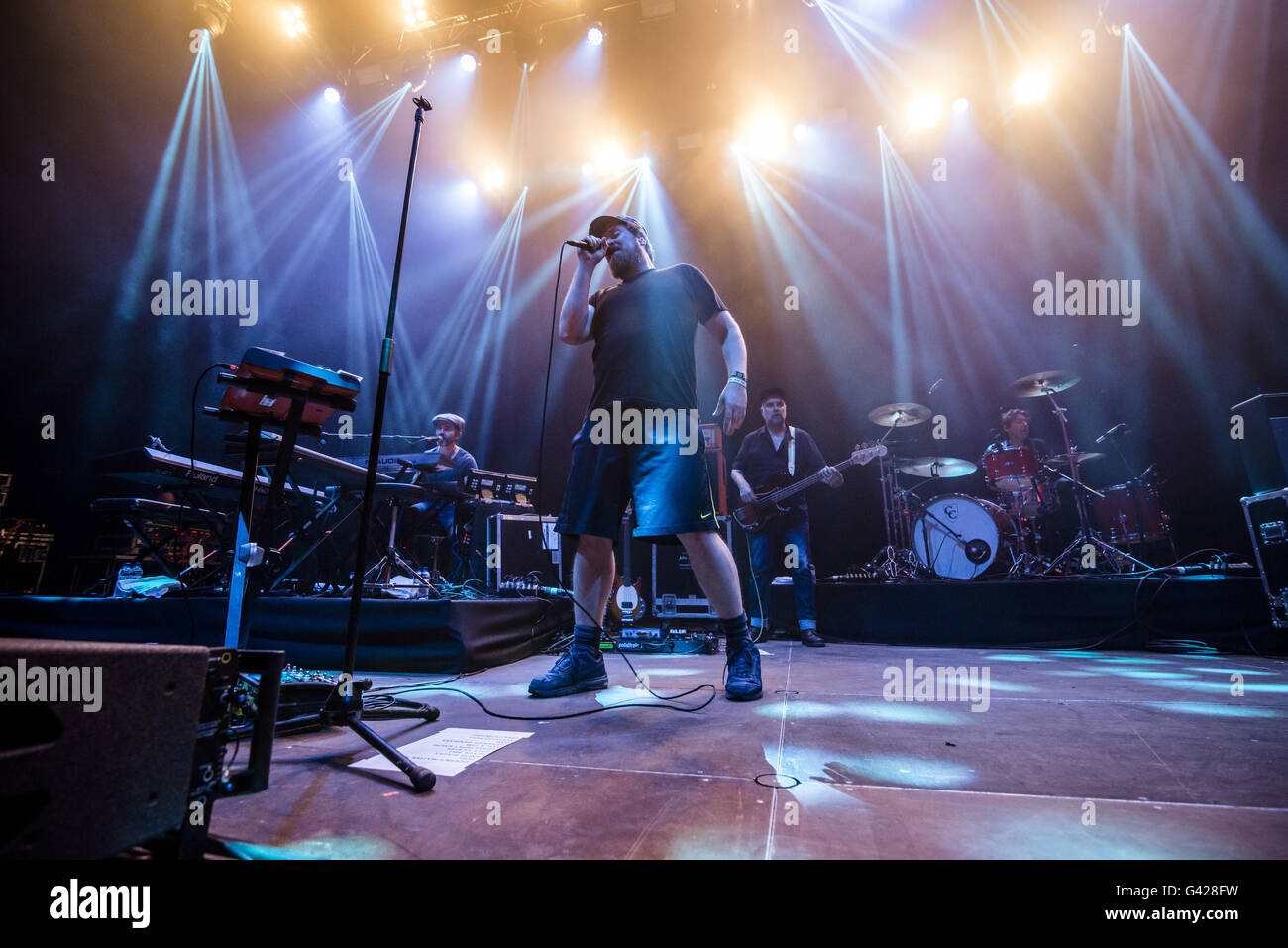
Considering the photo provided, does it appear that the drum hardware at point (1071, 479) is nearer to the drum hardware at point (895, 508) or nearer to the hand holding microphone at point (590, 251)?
the drum hardware at point (895, 508)

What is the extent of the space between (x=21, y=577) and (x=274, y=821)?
26.7ft

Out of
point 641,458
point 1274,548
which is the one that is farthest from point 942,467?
point 641,458

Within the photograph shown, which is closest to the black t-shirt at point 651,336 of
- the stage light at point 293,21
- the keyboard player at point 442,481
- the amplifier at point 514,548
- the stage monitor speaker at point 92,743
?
the stage monitor speaker at point 92,743

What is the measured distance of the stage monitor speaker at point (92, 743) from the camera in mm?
541

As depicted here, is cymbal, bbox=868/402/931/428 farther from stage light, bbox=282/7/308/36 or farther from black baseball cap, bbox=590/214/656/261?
stage light, bbox=282/7/308/36

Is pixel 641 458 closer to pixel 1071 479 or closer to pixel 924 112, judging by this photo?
pixel 1071 479

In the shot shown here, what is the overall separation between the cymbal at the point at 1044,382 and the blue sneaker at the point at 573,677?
5.41m

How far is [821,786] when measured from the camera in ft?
3.68

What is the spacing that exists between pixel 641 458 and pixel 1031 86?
7.57 meters

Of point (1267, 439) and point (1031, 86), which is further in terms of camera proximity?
point (1031, 86)

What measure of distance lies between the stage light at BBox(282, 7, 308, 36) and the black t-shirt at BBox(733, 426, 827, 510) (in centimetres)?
759
